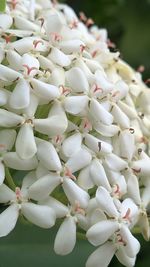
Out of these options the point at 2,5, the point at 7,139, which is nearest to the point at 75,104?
the point at 7,139

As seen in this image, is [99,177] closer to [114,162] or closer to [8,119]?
[114,162]

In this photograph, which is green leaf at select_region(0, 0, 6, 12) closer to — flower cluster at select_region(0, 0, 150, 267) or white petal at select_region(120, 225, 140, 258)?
flower cluster at select_region(0, 0, 150, 267)

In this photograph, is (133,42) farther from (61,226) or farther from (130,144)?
(61,226)

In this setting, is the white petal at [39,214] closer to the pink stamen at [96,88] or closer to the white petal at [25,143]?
the white petal at [25,143]

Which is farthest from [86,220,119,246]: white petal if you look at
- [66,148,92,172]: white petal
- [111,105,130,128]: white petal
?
[111,105,130,128]: white petal

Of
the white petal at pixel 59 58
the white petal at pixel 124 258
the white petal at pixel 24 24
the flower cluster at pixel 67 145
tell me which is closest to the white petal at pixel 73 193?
the flower cluster at pixel 67 145
